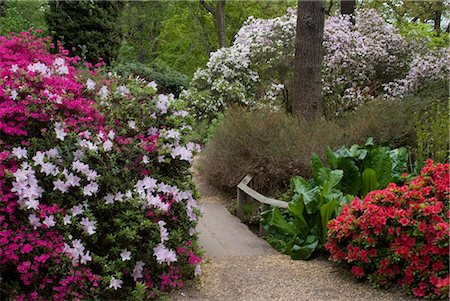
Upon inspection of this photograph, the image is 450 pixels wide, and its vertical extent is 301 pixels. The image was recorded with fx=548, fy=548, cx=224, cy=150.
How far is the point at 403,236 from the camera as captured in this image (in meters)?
3.88

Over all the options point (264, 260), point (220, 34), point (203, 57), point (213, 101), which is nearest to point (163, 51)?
point (203, 57)

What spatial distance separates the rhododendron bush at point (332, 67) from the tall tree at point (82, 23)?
2809 millimetres

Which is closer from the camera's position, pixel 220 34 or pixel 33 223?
pixel 33 223

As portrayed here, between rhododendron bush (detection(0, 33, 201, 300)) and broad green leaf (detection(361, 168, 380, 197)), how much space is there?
192 centimetres

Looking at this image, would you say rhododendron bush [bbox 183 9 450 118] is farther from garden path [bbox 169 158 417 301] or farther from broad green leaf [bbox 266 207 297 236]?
garden path [bbox 169 158 417 301]

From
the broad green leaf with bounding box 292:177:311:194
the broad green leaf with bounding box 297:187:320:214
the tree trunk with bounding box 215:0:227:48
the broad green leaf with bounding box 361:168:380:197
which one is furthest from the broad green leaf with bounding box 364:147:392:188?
the tree trunk with bounding box 215:0:227:48

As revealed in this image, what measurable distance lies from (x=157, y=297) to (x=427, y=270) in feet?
6.19

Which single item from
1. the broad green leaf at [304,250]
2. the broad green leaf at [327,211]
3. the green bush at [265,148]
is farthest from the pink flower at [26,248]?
the green bush at [265,148]

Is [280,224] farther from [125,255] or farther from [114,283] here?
[114,283]

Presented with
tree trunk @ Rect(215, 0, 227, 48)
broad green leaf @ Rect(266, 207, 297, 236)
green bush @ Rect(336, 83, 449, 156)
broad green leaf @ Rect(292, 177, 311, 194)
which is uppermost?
tree trunk @ Rect(215, 0, 227, 48)

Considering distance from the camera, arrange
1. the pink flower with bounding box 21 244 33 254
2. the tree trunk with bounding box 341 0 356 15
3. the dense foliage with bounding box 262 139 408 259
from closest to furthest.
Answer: the pink flower with bounding box 21 244 33 254, the dense foliage with bounding box 262 139 408 259, the tree trunk with bounding box 341 0 356 15

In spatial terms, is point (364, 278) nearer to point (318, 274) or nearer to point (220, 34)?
point (318, 274)

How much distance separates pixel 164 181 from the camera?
4.17 meters

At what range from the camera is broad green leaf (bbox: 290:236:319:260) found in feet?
16.3
